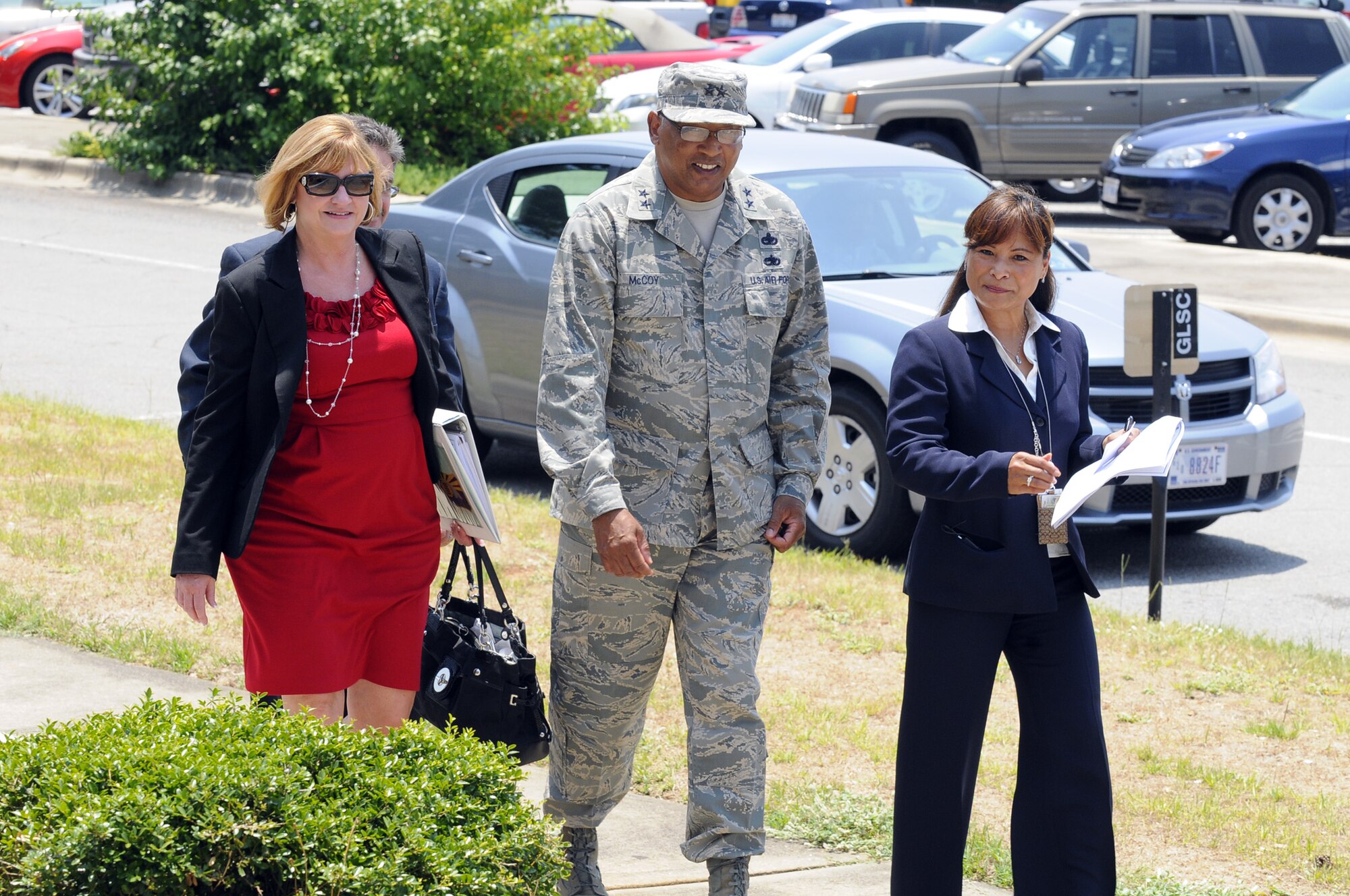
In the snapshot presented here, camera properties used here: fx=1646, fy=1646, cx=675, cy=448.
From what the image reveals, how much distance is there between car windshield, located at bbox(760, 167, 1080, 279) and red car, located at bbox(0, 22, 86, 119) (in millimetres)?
16261

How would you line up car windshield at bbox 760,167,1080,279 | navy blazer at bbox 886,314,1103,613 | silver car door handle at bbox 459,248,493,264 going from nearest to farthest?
navy blazer at bbox 886,314,1103,613 < car windshield at bbox 760,167,1080,279 < silver car door handle at bbox 459,248,493,264

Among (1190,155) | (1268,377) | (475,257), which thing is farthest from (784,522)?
(1190,155)

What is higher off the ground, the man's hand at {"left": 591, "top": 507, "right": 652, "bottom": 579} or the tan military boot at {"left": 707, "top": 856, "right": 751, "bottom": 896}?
the man's hand at {"left": 591, "top": 507, "right": 652, "bottom": 579}

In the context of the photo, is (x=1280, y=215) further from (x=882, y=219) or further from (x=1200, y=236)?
(x=882, y=219)

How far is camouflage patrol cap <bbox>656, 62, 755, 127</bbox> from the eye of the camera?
3.66 metres

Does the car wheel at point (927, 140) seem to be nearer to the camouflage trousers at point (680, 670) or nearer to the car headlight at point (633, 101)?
the car headlight at point (633, 101)

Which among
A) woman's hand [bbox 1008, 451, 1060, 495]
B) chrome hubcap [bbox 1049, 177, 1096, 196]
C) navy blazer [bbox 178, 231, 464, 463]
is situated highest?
navy blazer [bbox 178, 231, 464, 463]

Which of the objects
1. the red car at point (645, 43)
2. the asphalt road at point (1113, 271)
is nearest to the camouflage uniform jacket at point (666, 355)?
the asphalt road at point (1113, 271)

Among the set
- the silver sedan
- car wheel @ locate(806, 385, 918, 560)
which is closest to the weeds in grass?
the silver sedan

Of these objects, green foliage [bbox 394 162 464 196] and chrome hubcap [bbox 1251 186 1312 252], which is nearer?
chrome hubcap [bbox 1251 186 1312 252]

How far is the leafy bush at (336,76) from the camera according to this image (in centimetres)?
1566

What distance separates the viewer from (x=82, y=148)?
18.3 m

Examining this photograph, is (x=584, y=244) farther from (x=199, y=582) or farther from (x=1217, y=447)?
(x=1217, y=447)

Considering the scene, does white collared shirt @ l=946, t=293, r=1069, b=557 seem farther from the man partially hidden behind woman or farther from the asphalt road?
the asphalt road
